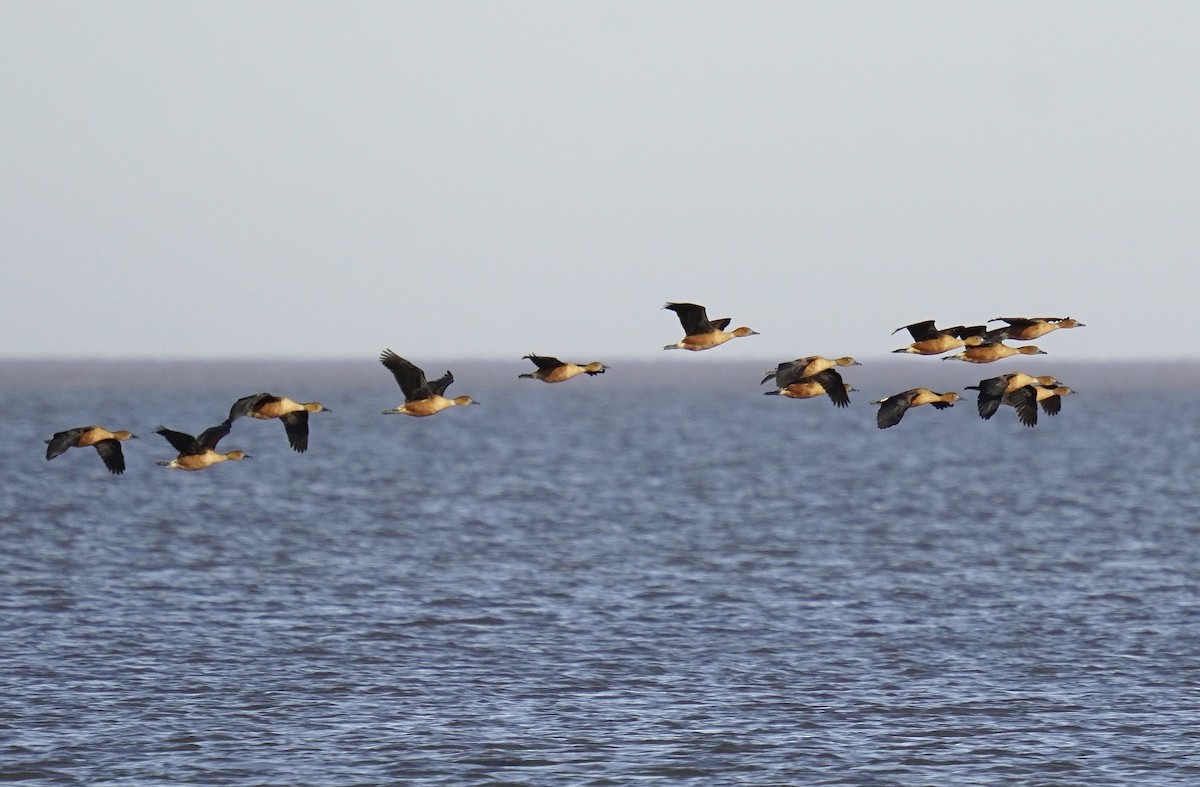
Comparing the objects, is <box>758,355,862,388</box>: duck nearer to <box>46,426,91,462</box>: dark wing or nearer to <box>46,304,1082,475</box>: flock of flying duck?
<box>46,304,1082,475</box>: flock of flying duck

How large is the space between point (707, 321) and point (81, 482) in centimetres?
6782

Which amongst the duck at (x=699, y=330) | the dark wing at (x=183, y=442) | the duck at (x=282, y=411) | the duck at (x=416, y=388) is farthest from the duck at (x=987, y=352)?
the dark wing at (x=183, y=442)

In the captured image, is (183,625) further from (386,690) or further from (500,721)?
(500,721)

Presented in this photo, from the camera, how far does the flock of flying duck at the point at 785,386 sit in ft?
73.2

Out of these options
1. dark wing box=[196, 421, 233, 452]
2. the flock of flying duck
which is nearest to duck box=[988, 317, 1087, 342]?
the flock of flying duck

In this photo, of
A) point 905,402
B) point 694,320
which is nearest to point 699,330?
point 694,320

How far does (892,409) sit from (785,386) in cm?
162

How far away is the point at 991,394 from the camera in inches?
891

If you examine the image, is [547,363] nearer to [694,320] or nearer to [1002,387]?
[694,320]

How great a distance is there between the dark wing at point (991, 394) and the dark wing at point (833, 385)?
5.55 ft

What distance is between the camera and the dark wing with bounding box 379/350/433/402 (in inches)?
906

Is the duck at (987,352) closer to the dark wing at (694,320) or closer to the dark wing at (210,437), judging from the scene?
the dark wing at (694,320)

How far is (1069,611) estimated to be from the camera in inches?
1700

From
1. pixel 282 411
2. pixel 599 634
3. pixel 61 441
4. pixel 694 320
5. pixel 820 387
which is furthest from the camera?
pixel 599 634
